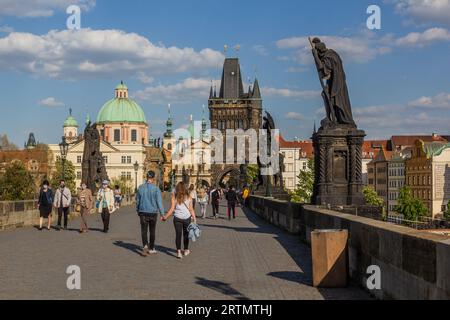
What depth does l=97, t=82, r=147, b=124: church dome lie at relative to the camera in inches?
6575

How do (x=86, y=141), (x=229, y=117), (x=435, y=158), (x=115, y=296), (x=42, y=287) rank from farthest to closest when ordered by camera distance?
(x=229, y=117) < (x=435, y=158) < (x=86, y=141) < (x=42, y=287) < (x=115, y=296)

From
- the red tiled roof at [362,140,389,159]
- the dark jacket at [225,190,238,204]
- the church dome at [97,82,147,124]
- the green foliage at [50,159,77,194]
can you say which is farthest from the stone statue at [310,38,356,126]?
the red tiled roof at [362,140,389,159]

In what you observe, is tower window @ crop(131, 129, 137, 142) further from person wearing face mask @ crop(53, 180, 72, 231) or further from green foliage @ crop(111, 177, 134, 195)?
person wearing face mask @ crop(53, 180, 72, 231)

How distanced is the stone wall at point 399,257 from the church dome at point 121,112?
15610 centimetres

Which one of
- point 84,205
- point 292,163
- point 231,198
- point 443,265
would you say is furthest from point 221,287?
point 292,163

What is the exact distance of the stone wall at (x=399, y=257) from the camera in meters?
6.97

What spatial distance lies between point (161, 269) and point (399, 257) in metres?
5.39

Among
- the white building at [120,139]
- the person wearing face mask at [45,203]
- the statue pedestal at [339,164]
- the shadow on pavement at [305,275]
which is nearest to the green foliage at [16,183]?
the person wearing face mask at [45,203]

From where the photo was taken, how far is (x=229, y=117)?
180250mm

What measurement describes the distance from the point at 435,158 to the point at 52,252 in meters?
109

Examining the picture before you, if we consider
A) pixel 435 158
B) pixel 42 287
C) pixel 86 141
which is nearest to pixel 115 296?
pixel 42 287

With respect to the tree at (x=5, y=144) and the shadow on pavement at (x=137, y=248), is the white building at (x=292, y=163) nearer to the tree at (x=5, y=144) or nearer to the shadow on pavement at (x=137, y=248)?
the tree at (x=5, y=144)

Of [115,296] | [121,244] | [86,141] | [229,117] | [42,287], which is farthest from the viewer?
[229,117]
